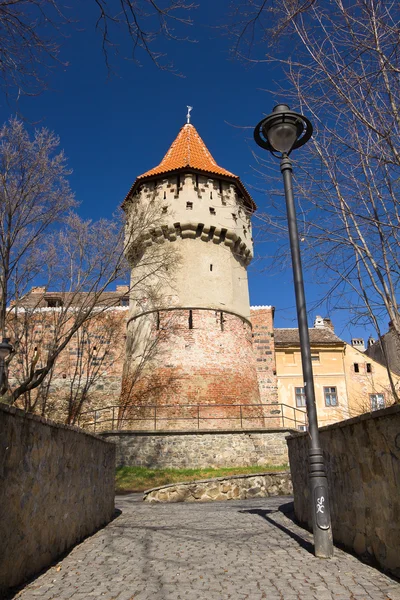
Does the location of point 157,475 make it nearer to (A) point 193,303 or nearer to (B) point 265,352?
(A) point 193,303

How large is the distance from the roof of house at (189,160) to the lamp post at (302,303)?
13057 millimetres

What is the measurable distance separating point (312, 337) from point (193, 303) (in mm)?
12699

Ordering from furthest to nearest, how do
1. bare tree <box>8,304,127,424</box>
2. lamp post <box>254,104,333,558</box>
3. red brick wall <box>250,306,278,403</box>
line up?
red brick wall <box>250,306,278,403</box> → bare tree <box>8,304,127,424</box> → lamp post <box>254,104,333,558</box>

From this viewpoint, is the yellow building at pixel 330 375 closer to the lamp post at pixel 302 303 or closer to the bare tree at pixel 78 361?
the bare tree at pixel 78 361

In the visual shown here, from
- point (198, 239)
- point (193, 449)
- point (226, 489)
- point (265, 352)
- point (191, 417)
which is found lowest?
point (226, 489)

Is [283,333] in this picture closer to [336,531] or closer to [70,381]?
[70,381]

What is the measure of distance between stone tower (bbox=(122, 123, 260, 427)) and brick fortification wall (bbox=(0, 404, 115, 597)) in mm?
11354

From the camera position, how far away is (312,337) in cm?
2883

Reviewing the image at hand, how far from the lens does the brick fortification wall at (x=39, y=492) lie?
11.8 feet

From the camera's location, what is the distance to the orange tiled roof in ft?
67.0

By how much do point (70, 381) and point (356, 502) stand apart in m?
18.6

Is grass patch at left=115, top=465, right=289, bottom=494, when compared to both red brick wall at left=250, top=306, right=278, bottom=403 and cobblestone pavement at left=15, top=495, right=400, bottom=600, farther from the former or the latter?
cobblestone pavement at left=15, top=495, right=400, bottom=600

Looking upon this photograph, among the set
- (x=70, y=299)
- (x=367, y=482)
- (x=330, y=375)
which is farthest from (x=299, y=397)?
(x=367, y=482)

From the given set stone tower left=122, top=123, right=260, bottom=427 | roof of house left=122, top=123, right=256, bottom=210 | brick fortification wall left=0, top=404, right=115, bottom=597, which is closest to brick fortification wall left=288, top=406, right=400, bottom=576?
brick fortification wall left=0, top=404, right=115, bottom=597
